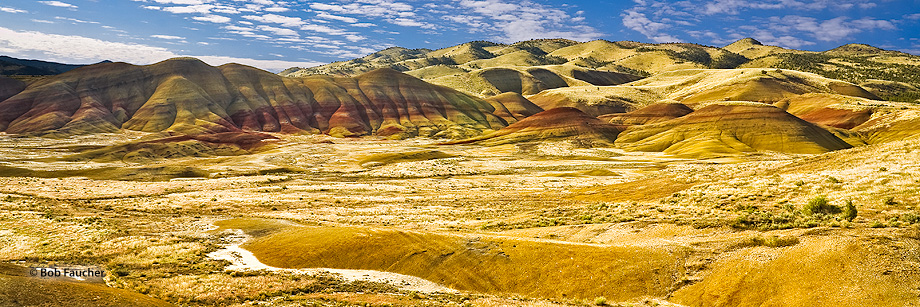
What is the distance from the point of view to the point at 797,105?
7500 inches

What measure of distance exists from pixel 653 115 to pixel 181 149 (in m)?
147

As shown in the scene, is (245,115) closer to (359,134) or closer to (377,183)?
(359,134)

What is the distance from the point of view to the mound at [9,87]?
7072 inches

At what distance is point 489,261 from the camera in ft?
90.1

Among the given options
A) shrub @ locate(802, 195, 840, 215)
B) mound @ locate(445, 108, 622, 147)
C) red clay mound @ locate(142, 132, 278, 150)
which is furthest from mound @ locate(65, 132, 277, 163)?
shrub @ locate(802, 195, 840, 215)

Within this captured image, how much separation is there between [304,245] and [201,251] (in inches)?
265

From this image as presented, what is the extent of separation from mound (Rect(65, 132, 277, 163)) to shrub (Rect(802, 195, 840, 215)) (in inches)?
4625

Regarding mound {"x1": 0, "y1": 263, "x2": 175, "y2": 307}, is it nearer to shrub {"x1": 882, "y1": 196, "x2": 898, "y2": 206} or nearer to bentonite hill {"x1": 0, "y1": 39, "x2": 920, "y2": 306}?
bentonite hill {"x1": 0, "y1": 39, "x2": 920, "y2": 306}

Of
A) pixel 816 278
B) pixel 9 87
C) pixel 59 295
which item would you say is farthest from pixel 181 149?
pixel 816 278

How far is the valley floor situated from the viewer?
69.6ft

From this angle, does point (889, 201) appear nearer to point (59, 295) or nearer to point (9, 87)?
point (59, 295)

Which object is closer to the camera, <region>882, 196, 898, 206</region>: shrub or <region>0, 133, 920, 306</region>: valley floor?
<region>0, 133, 920, 306</region>: valley floor

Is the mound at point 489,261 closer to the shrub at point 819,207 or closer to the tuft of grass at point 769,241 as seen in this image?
the tuft of grass at point 769,241

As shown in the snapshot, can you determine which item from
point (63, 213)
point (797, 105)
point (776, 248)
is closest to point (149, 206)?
point (63, 213)
